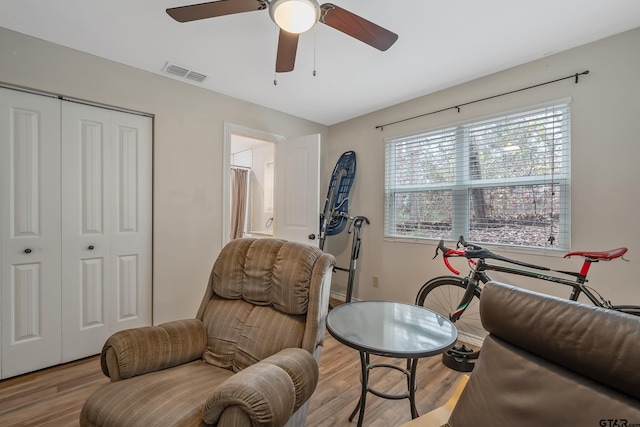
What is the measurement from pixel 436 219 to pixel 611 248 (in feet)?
4.28

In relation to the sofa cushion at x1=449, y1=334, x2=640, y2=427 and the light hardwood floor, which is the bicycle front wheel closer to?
the light hardwood floor

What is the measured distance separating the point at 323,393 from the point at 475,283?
1.42 metres

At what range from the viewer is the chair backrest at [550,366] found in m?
0.70

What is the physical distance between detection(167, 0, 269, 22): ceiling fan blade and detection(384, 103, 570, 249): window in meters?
2.18

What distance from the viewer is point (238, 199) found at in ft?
17.3

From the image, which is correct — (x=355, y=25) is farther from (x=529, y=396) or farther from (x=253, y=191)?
(x=253, y=191)

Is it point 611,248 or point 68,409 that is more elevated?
point 611,248

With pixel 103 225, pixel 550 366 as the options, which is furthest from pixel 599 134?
pixel 103 225

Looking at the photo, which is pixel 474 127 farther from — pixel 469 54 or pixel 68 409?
pixel 68 409

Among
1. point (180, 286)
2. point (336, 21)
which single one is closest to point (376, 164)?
point (336, 21)

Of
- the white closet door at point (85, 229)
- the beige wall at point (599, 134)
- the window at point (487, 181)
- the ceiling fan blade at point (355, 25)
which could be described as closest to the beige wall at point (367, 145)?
the beige wall at point (599, 134)

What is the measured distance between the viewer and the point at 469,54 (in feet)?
7.43

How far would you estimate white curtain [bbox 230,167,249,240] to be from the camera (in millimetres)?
5195

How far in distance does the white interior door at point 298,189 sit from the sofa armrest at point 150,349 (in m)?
1.84
